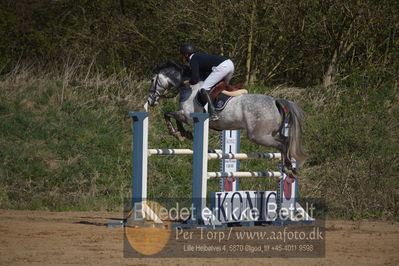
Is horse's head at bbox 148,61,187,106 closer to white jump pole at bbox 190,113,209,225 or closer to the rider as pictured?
the rider

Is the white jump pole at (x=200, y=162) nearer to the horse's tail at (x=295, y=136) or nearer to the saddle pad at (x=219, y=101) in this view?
the saddle pad at (x=219, y=101)

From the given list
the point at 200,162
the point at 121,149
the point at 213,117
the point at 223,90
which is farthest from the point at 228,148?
the point at 121,149

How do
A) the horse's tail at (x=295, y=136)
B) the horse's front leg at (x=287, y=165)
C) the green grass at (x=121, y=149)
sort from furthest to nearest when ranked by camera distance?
1. the green grass at (x=121, y=149)
2. the horse's front leg at (x=287, y=165)
3. the horse's tail at (x=295, y=136)

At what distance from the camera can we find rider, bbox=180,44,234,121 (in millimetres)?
8000

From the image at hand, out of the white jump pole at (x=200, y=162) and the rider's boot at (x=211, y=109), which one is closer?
the white jump pole at (x=200, y=162)

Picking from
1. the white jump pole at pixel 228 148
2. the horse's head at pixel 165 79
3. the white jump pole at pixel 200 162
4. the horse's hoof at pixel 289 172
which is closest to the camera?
the white jump pole at pixel 200 162

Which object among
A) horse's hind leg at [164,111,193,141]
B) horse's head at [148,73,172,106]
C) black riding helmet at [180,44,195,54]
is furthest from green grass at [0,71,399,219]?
black riding helmet at [180,44,195,54]

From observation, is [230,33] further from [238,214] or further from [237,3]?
[238,214]

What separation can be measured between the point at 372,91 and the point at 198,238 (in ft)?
25.7

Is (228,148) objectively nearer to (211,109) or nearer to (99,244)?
(211,109)

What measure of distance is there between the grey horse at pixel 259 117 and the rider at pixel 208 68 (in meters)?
0.16

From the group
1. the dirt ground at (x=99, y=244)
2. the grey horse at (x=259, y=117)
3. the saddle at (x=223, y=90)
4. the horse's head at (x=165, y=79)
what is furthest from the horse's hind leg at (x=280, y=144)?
the horse's head at (x=165, y=79)

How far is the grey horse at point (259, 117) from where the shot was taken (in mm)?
7984

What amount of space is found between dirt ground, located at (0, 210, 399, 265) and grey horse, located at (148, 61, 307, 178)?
1.09m
